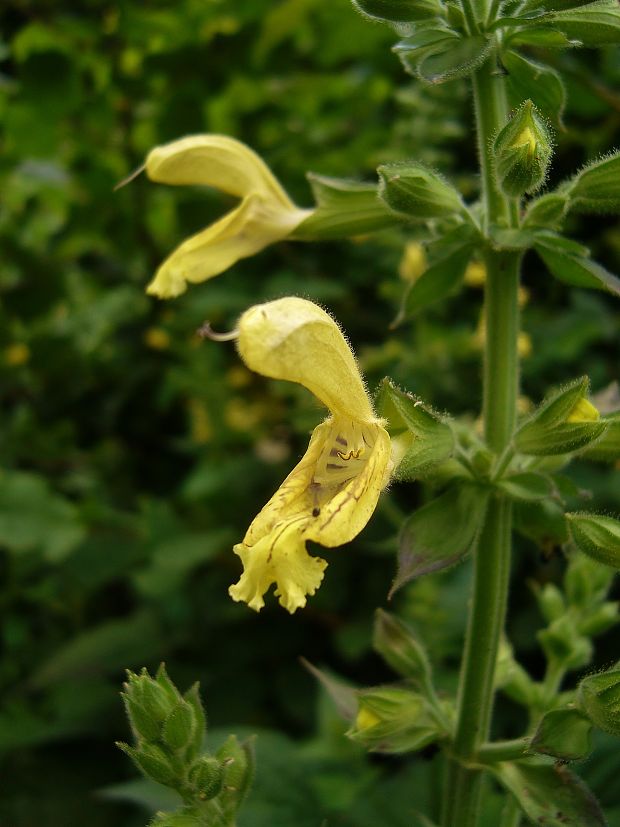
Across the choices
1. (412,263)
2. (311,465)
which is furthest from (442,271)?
(412,263)

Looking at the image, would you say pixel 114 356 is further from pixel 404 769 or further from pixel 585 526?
pixel 585 526

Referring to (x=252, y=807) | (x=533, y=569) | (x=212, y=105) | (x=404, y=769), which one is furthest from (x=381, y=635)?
(x=212, y=105)

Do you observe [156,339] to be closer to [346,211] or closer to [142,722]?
[346,211]

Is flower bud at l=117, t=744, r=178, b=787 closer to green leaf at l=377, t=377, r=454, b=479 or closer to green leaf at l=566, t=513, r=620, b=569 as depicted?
green leaf at l=377, t=377, r=454, b=479

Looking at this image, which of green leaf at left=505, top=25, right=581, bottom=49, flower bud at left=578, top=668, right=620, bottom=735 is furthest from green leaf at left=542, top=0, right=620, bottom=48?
flower bud at left=578, top=668, right=620, bottom=735

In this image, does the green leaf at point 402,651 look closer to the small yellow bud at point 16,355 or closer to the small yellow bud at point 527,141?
the small yellow bud at point 527,141

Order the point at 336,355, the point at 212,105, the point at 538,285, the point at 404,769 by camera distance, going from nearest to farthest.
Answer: the point at 336,355 < the point at 404,769 < the point at 212,105 < the point at 538,285
